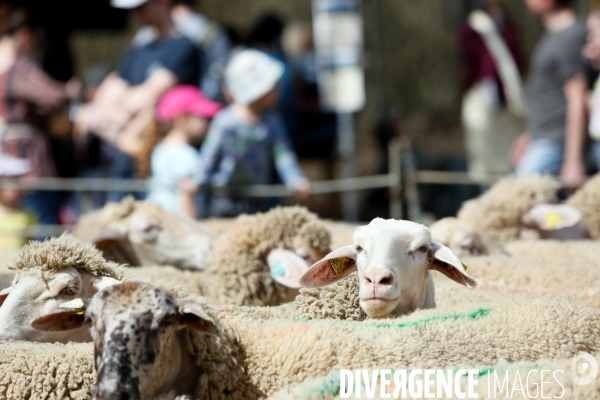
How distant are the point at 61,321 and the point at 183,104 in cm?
388

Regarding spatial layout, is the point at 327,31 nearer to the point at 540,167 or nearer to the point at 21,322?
the point at 540,167

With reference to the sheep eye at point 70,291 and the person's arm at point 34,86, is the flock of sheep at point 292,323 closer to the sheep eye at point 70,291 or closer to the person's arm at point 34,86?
the sheep eye at point 70,291

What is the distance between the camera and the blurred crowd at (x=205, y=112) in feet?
20.2

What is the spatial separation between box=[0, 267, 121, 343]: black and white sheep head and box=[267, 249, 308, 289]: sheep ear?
1044 millimetres

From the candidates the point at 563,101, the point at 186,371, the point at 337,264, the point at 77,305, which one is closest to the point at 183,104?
the point at 563,101

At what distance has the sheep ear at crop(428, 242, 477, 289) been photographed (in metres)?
2.99

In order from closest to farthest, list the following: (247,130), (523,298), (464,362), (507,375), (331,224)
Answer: (507,375) → (464,362) → (523,298) → (331,224) → (247,130)

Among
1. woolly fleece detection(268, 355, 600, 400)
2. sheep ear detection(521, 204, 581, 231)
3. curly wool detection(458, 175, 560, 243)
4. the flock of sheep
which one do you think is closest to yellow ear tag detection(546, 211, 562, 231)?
sheep ear detection(521, 204, 581, 231)

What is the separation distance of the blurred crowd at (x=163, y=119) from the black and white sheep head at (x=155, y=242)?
56.8 inches

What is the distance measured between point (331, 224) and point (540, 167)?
1.71m

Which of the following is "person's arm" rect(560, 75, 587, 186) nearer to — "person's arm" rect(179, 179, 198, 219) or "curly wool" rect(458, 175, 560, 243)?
"curly wool" rect(458, 175, 560, 243)

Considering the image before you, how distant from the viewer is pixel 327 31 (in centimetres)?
784

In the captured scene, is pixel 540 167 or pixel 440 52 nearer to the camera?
pixel 540 167

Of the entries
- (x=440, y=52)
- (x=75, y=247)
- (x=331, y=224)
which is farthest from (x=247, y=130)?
(x=440, y=52)
